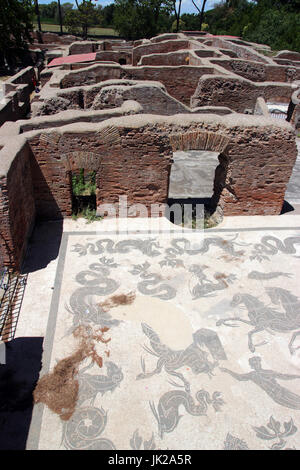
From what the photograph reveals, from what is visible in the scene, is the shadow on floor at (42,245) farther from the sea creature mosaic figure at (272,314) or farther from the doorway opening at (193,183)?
the sea creature mosaic figure at (272,314)

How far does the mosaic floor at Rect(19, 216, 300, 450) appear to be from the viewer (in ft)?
13.4

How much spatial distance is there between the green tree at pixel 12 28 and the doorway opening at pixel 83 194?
70.3 ft

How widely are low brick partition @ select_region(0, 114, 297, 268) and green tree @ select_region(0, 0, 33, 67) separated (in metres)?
23.0

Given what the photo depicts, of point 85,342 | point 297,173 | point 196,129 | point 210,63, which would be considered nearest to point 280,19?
point 210,63

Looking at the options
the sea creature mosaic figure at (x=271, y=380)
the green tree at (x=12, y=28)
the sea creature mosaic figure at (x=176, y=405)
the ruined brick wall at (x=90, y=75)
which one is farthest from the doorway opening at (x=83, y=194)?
the green tree at (x=12, y=28)

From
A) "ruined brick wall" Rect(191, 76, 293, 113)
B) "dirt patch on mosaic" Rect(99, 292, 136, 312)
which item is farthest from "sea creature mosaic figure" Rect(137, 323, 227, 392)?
"ruined brick wall" Rect(191, 76, 293, 113)

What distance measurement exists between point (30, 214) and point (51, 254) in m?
1.09

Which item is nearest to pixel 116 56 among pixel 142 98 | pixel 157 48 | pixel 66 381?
pixel 157 48

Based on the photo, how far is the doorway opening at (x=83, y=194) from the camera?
8.11m

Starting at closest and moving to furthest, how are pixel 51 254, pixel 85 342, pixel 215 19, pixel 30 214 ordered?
pixel 85 342 < pixel 51 254 < pixel 30 214 < pixel 215 19

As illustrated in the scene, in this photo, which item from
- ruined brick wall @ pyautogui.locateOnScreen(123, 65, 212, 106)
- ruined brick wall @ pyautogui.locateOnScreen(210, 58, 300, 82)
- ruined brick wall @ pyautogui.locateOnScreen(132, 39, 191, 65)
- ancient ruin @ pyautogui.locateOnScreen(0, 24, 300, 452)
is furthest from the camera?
ruined brick wall @ pyautogui.locateOnScreen(132, 39, 191, 65)

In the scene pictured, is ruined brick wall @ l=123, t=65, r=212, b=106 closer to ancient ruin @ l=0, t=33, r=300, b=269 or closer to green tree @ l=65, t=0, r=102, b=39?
ancient ruin @ l=0, t=33, r=300, b=269
